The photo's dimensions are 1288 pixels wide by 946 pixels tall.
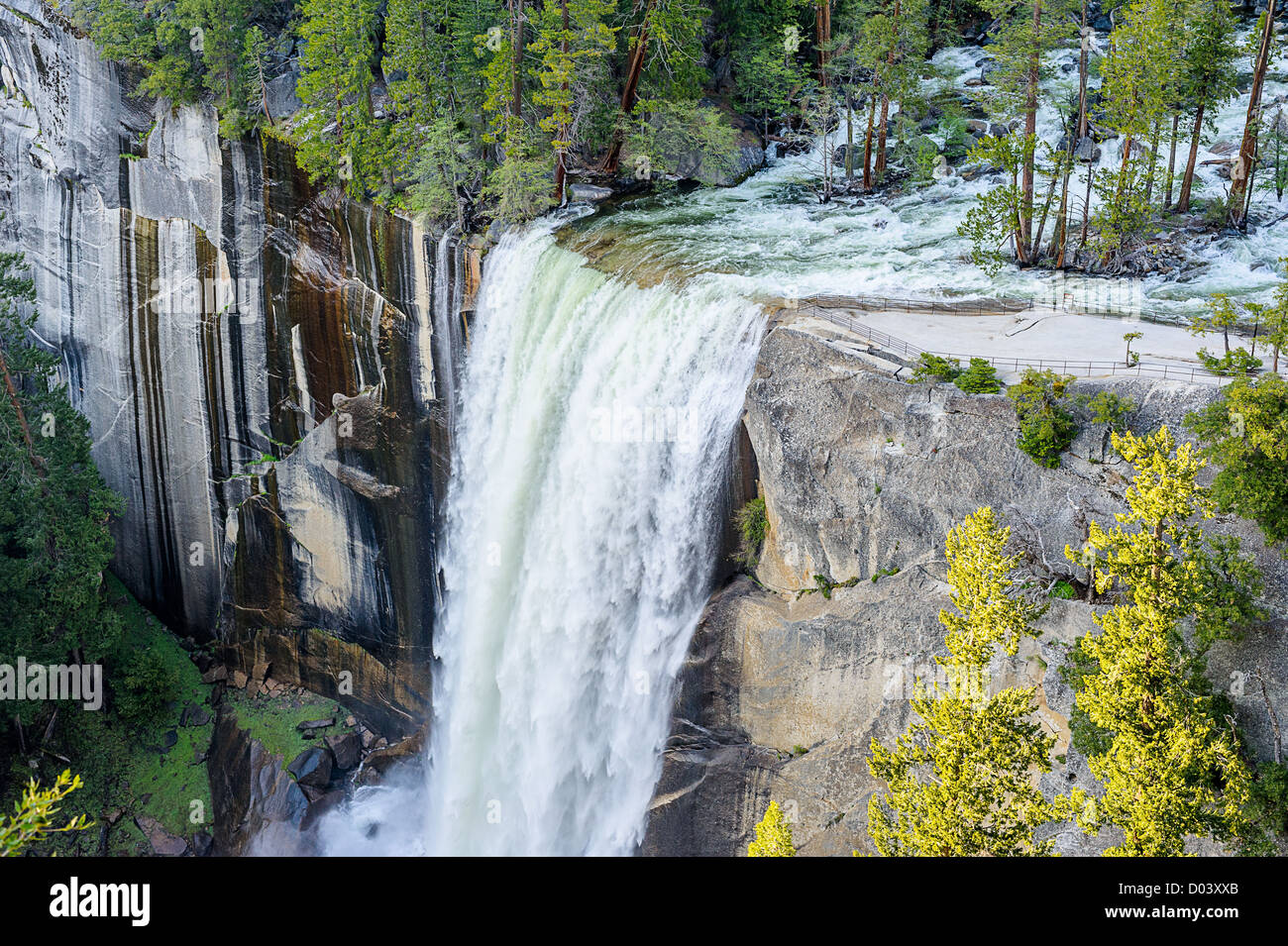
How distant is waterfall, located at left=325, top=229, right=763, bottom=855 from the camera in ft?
81.2

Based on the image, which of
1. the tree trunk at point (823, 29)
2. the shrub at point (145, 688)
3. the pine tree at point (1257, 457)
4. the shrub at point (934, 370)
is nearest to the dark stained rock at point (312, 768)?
the shrub at point (145, 688)

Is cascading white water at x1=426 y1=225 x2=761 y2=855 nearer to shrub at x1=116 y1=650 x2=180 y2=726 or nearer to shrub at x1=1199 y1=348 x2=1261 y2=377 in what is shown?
shrub at x1=1199 y1=348 x2=1261 y2=377

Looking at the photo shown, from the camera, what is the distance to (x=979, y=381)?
65.6ft

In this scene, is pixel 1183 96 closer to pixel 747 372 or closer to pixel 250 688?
pixel 747 372

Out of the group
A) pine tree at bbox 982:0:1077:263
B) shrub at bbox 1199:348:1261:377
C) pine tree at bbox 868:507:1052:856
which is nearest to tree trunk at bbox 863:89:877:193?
pine tree at bbox 982:0:1077:263

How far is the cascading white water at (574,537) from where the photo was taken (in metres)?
24.8

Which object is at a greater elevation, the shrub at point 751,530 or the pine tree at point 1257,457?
the pine tree at point 1257,457

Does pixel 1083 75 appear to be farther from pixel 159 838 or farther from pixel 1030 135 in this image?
pixel 159 838

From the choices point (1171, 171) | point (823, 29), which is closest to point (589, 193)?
point (823, 29)

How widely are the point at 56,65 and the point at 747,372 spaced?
3311cm

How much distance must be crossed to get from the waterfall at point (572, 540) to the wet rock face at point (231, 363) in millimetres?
3430

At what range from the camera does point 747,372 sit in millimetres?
23125

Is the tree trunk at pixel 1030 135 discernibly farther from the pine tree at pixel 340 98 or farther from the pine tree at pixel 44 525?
the pine tree at pixel 44 525

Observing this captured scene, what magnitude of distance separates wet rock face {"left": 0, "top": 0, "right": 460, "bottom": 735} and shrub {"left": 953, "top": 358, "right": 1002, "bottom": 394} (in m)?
18.9
